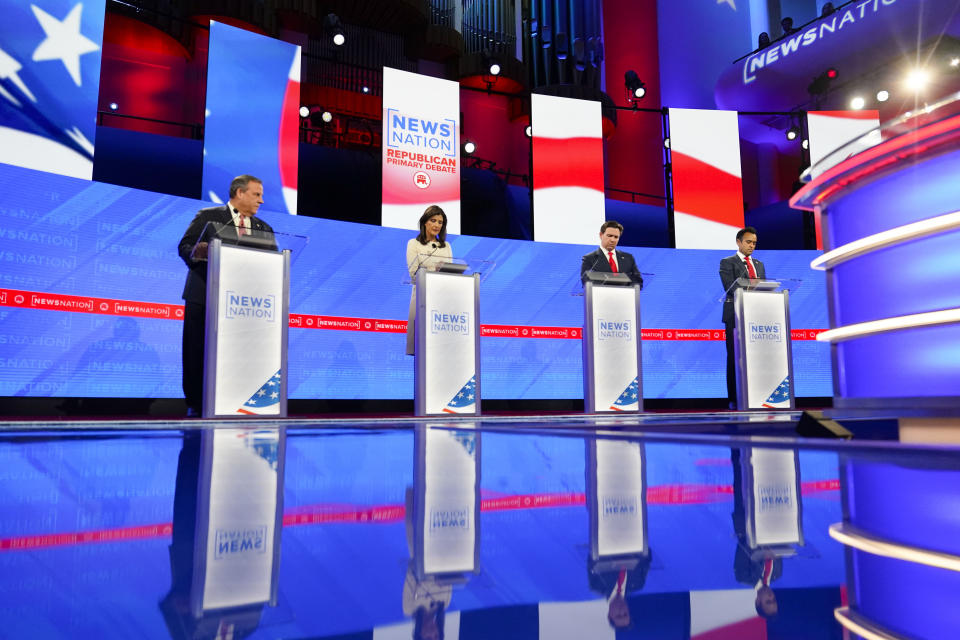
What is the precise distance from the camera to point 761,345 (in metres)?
5.07

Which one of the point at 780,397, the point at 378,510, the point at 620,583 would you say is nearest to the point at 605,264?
the point at 780,397

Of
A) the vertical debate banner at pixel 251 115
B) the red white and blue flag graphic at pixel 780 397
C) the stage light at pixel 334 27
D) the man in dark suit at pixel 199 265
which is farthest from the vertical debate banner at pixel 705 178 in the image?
the man in dark suit at pixel 199 265

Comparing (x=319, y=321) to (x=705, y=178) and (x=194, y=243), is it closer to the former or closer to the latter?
(x=194, y=243)

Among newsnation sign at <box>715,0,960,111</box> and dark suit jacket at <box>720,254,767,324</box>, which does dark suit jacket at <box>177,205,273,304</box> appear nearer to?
dark suit jacket at <box>720,254,767,324</box>

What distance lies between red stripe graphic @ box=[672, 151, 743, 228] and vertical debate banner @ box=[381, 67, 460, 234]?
2.48 metres

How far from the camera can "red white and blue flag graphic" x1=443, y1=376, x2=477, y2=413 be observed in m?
4.36

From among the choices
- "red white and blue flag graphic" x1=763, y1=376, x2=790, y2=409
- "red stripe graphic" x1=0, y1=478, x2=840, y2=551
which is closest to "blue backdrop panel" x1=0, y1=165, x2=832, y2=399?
"red white and blue flag graphic" x1=763, y1=376, x2=790, y2=409

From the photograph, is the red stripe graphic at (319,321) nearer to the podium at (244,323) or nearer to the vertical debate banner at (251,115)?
the podium at (244,323)

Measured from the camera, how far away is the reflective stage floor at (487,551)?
419 millimetres

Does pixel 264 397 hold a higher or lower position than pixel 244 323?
lower

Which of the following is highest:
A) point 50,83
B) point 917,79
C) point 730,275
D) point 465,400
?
point 917,79

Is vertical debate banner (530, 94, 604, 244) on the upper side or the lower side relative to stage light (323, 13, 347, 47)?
lower

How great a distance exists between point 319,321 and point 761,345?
3.74 meters

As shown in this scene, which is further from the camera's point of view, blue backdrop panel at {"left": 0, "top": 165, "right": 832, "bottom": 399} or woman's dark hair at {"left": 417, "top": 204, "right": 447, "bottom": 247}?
blue backdrop panel at {"left": 0, "top": 165, "right": 832, "bottom": 399}
